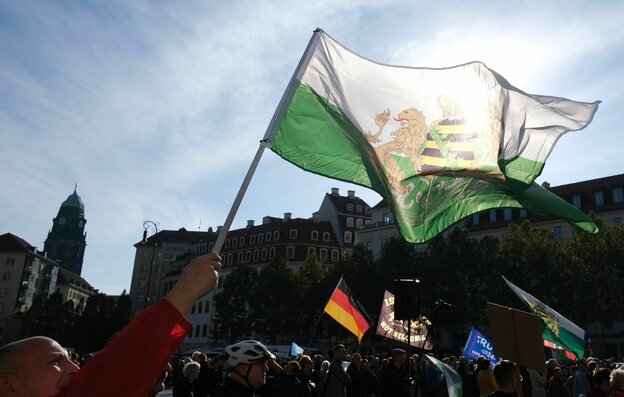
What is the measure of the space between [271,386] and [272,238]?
81.5 meters

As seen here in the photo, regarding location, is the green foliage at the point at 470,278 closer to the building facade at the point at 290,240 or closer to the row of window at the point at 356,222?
the building facade at the point at 290,240

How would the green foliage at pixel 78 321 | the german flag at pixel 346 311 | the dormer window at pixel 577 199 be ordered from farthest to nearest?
the green foliage at pixel 78 321
the dormer window at pixel 577 199
the german flag at pixel 346 311

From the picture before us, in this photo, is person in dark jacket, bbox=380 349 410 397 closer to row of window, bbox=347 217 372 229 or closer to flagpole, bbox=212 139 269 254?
flagpole, bbox=212 139 269 254

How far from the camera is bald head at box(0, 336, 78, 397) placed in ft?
6.73

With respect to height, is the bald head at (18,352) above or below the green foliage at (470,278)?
below

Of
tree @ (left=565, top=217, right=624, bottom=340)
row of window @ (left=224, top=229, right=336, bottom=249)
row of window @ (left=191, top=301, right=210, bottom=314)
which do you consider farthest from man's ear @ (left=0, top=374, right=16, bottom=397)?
row of window @ (left=191, top=301, right=210, bottom=314)

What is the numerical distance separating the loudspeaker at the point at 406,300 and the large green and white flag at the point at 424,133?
5.12 m

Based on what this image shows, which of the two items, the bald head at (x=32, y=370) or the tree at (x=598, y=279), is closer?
the bald head at (x=32, y=370)

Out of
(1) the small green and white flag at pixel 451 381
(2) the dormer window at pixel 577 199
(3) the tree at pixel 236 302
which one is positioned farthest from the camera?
(3) the tree at pixel 236 302

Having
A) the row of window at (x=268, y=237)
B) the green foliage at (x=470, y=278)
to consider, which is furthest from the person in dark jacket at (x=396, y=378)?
the row of window at (x=268, y=237)

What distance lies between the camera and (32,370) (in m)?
2.09

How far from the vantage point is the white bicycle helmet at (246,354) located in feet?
15.8

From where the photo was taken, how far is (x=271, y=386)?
6691 mm

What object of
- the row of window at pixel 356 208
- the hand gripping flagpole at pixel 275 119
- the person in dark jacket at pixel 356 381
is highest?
the row of window at pixel 356 208
